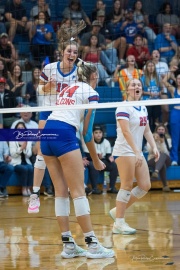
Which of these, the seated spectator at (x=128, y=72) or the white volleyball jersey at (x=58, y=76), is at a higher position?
the white volleyball jersey at (x=58, y=76)

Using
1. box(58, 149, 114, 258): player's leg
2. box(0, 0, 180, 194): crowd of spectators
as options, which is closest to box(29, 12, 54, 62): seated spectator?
box(0, 0, 180, 194): crowd of spectators

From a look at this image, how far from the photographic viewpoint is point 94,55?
15.8 metres

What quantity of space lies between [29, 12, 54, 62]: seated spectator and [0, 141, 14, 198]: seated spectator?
6.57 ft

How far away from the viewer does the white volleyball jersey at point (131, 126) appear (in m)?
9.20

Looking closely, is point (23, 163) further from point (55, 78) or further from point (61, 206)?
point (61, 206)

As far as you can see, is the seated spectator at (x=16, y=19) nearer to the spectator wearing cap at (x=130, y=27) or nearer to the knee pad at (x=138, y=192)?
the spectator wearing cap at (x=130, y=27)

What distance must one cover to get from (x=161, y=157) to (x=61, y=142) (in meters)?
8.21

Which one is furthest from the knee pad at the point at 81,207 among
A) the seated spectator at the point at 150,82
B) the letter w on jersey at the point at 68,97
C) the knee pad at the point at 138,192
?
the seated spectator at the point at 150,82

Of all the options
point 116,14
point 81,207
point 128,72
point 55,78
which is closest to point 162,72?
point 128,72

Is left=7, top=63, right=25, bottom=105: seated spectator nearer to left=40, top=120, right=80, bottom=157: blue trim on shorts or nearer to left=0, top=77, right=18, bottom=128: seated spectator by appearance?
left=0, top=77, right=18, bottom=128: seated spectator

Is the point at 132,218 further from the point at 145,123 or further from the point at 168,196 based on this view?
the point at 168,196

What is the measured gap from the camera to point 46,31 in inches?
586

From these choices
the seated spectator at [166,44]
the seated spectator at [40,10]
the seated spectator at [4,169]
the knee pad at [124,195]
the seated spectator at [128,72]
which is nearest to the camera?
the knee pad at [124,195]

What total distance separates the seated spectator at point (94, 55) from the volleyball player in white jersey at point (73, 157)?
7560 millimetres
